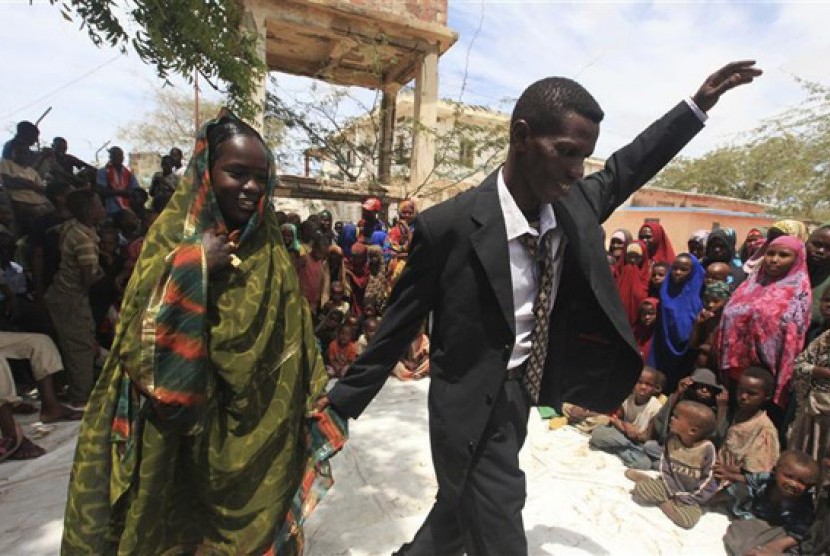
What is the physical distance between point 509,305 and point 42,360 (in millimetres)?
3618

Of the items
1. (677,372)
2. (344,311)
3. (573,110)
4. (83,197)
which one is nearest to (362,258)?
(344,311)

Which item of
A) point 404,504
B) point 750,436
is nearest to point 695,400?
point 750,436

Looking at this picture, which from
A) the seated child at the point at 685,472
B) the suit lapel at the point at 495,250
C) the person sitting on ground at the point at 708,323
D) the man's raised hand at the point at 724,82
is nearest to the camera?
the suit lapel at the point at 495,250

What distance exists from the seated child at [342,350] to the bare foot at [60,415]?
229 cm

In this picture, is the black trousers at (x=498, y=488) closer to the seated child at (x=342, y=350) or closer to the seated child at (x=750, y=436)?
the seated child at (x=750, y=436)

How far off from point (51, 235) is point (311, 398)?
3503 mm

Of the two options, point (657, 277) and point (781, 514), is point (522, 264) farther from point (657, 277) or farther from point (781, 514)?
point (657, 277)

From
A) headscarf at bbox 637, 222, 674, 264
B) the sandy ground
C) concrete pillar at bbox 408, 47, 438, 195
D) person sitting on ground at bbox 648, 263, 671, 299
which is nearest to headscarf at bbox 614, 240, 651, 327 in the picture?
person sitting on ground at bbox 648, 263, 671, 299

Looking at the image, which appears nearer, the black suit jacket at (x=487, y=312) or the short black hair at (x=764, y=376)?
the black suit jacket at (x=487, y=312)

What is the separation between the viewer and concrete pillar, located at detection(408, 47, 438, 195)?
33.7ft

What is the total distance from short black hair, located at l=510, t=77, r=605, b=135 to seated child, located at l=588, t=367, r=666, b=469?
9.04 feet

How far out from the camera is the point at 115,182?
20.1ft

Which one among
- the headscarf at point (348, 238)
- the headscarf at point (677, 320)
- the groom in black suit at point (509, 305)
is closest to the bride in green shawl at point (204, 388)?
the groom in black suit at point (509, 305)

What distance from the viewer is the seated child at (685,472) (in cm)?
291
